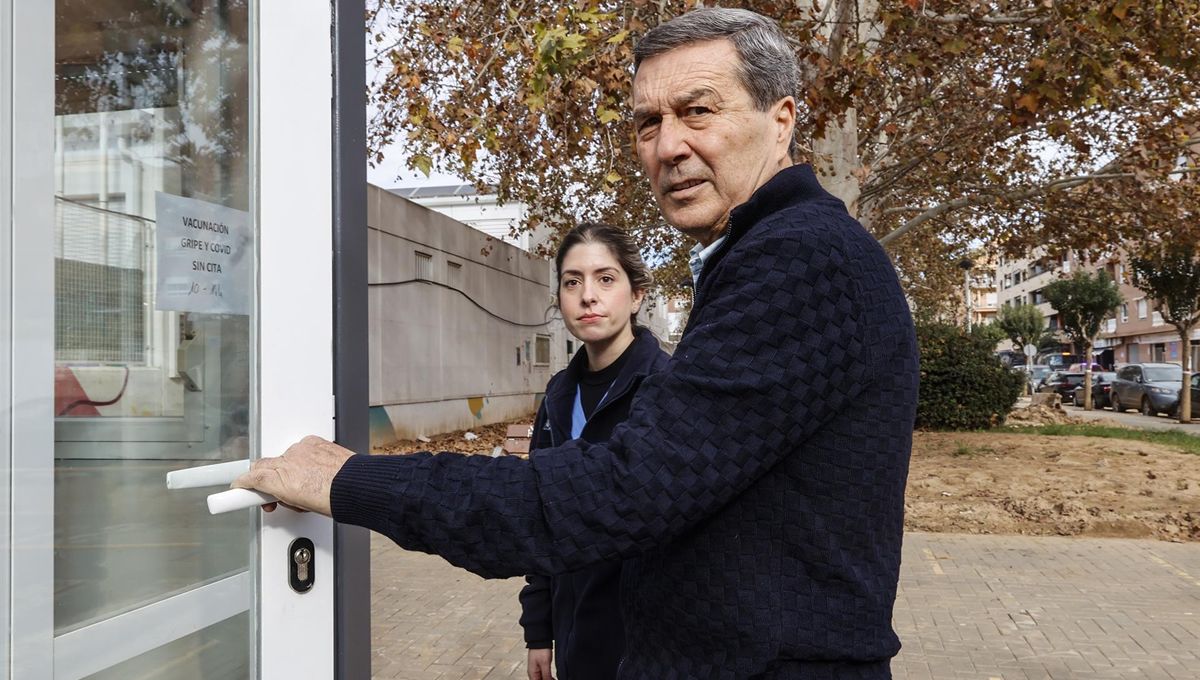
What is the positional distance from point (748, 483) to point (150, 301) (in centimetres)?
118

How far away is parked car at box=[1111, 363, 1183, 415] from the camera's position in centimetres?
2541

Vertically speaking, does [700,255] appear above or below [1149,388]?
above

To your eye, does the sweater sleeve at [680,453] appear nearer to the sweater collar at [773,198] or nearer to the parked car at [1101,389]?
the sweater collar at [773,198]

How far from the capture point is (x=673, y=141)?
1547 mm

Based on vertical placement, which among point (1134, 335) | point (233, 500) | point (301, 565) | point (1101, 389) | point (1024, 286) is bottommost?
point (1101, 389)

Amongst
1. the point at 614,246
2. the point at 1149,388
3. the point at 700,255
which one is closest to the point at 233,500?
the point at 700,255

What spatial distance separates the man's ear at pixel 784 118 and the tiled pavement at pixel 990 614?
13.3 feet

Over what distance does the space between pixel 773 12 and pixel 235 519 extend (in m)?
8.11

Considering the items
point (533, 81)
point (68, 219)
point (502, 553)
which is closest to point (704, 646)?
point (502, 553)

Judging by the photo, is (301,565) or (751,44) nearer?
(751,44)

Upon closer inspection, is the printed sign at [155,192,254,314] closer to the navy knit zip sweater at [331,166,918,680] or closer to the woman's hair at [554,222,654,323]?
the navy knit zip sweater at [331,166,918,680]

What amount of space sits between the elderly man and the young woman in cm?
109

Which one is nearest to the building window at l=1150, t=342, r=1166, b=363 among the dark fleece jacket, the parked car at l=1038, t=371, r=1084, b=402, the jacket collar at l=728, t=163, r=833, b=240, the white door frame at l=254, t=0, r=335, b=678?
the parked car at l=1038, t=371, r=1084, b=402

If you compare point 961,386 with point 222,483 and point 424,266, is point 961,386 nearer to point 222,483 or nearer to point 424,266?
point 424,266
